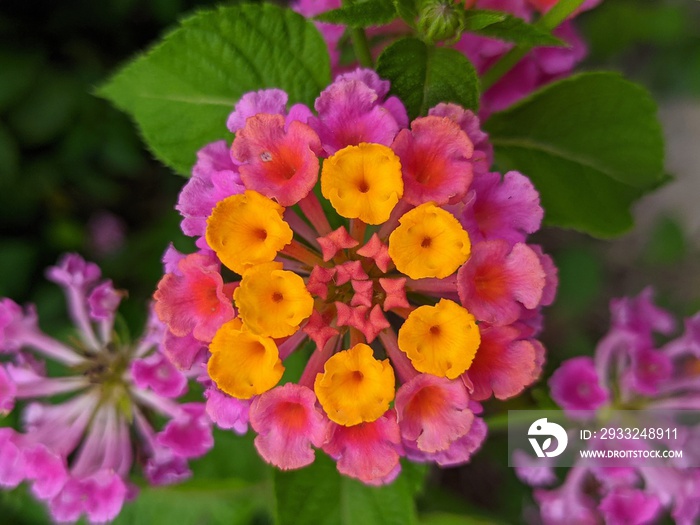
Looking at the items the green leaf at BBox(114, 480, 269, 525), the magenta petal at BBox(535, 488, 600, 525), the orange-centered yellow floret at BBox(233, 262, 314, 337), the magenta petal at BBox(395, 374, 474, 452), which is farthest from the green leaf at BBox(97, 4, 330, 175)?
the magenta petal at BBox(535, 488, 600, 525)

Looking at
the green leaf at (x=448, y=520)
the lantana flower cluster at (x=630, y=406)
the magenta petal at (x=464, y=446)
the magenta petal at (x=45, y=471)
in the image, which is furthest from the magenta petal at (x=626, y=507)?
the magenta petal at (x=45, y=471)

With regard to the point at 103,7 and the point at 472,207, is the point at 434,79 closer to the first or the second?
the point at 472,207

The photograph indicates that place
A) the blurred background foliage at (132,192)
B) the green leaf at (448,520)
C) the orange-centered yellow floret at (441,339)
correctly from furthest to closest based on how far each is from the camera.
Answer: the blurred background foliage at (132,192), the green leaf at (448,520), the orange-centered yellow floret at (441,339)

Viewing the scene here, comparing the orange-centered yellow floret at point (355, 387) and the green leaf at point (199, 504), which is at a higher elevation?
the orange-centered yellow floret at point (355, 387)

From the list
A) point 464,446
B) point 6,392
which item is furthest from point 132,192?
point 464,446

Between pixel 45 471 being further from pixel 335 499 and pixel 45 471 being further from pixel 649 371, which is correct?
pixel 649 371

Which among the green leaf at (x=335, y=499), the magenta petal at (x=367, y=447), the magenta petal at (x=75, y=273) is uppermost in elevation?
the magenta petal at (x=367, y=447)

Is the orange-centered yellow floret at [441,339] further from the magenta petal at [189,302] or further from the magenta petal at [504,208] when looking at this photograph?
the magenta petal at [189,302]
